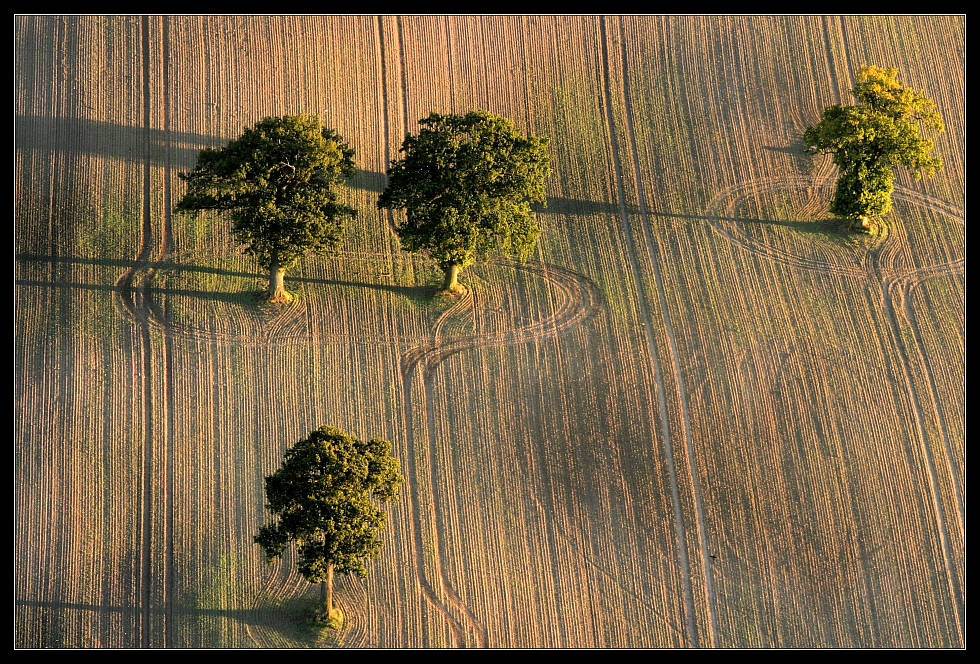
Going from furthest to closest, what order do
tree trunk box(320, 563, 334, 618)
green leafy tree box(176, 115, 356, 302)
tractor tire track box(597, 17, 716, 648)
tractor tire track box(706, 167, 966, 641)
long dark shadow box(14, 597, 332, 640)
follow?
green leafy tree box(176, 115, 356, 302) < tractor tire track box(706, 167, 966, 641) < tractor tire track box(597, 17, 716, 648) < long dark shadow box(14, 597, 332, 640) < tree trunk box(320, 563, 334, 618)

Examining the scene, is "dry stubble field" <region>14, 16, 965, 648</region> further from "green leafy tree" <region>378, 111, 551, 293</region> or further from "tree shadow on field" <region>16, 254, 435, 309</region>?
"green leafy tree" <region>378, 111, 551, 293</region>

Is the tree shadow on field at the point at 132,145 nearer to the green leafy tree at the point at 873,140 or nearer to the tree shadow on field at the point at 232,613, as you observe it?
the green leafy tree at the point at 873,140

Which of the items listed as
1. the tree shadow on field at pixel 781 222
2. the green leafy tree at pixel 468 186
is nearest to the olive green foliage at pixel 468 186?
the green leafy tree at pixel 468 186

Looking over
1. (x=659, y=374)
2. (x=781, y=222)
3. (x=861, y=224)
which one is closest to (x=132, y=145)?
(x=659, y=374)

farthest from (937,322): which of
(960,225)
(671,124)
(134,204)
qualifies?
(134,204)

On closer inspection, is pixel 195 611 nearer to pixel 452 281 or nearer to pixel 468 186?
pixel 452 281

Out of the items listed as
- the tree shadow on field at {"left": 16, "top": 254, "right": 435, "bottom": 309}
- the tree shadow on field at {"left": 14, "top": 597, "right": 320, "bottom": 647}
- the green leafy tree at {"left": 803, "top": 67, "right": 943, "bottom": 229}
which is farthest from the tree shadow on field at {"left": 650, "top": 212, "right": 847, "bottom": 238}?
the tree shadow on field at {"left": 14, "top": 597, "right": 320, "bottom": 647}

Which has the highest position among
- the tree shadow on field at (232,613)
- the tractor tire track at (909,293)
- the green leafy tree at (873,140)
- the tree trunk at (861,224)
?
the green leafy tree at (873,140)
